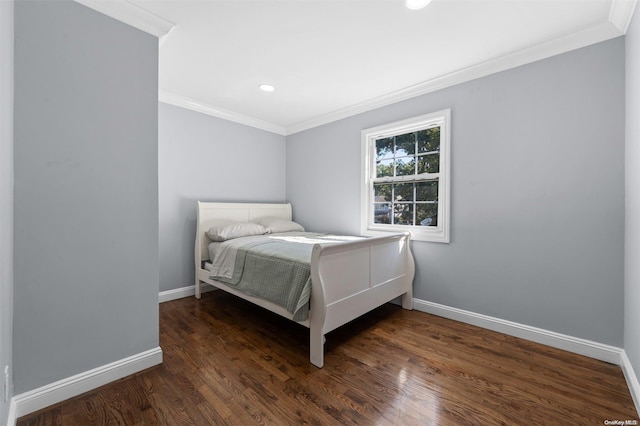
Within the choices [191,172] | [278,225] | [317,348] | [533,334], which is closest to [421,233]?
[533,334]

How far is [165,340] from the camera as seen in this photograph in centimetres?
227

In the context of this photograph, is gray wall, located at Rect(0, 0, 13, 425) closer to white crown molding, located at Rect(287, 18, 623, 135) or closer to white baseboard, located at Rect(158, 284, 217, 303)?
white baseboard, located at Rect(158, 284, 217, 303)

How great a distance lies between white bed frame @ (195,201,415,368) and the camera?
6.37 feet

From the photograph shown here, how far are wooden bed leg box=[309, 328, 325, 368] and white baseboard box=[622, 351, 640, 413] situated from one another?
1.75 metres

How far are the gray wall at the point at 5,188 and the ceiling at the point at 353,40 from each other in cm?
73

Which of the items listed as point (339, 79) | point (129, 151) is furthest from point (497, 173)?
point (129, 151)

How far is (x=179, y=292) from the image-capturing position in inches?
131

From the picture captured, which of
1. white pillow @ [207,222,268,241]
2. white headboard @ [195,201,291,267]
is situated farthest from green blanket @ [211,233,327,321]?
white headboard @ [195,201,291,267]

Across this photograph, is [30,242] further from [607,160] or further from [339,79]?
[607,160]

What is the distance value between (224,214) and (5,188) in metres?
2.37

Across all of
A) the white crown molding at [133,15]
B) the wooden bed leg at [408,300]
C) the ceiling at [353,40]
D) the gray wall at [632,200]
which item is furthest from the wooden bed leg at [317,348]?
the white crown molding at [133,15]

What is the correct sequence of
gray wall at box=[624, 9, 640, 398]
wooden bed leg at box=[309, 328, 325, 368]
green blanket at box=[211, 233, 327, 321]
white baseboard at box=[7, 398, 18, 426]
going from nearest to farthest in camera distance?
1. white baseboard at box=[7, 398, 18, 426]
2. gray wall at box=[624, 9, 640, 398]
3. wooden bed leg at box=[309, 328, 325, 368]
4. green blanket at box=[211, 233, 327, 321]

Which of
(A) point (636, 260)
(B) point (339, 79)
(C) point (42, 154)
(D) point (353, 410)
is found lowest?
(D) point (353, 410)

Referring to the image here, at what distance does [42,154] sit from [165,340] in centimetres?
158
